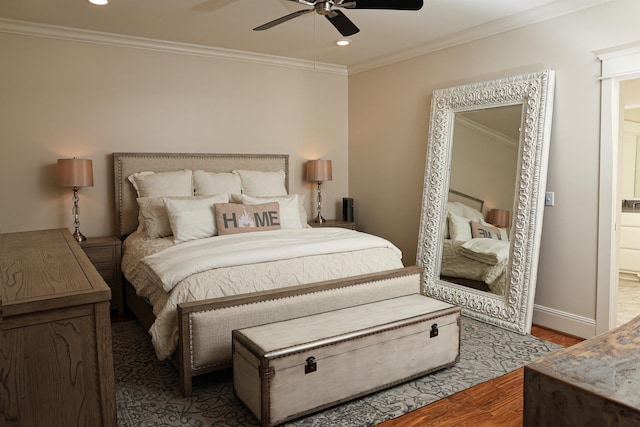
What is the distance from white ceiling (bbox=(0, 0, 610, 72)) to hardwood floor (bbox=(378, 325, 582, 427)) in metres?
2.65

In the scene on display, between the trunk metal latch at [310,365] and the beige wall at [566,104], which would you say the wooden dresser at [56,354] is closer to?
the trunk metal latch at [310,365]

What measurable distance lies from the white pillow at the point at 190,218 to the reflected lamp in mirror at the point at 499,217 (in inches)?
92.0

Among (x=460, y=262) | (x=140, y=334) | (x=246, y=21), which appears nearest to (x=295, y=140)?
(x=246, y=21)

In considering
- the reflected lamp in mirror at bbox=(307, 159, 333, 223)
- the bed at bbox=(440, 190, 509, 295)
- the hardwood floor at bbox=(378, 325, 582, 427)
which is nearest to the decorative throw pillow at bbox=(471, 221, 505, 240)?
the bed at bbox=(440, 190, 509, 295)

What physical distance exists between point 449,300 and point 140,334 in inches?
104

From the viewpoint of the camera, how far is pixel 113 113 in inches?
171

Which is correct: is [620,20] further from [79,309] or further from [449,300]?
[79,309]

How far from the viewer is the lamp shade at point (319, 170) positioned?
17.1ft

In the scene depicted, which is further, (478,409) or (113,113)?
(113,113)

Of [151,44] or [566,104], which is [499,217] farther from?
[151,44]

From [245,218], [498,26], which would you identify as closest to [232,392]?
[245,218]

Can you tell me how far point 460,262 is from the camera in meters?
4.12

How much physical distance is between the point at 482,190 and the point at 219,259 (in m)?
2.36

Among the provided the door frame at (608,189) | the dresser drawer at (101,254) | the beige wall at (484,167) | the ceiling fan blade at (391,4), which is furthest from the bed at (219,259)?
the ceiling fan blade at (391,4)
